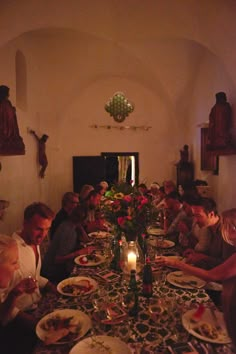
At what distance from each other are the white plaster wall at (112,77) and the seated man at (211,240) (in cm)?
133

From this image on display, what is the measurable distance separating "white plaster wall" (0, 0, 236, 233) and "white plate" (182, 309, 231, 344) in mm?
2510

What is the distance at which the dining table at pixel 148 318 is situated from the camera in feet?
4.62

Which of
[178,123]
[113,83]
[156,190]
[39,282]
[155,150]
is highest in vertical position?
→ [113,83]

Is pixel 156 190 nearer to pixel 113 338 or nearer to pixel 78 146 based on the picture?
pixel 78 146

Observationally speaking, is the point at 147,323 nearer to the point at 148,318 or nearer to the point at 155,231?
the point at 148,318

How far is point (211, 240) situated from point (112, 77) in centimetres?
565

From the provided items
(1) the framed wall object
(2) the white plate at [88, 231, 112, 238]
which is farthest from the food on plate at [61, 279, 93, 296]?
(1) the framed wall object

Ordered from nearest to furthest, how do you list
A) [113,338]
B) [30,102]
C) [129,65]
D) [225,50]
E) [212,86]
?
[113,338] → [225,50] → [212,86] → [30,102] → [129,65]

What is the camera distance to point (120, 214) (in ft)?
8.06

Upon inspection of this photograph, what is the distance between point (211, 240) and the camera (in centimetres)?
275

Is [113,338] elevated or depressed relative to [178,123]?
depressed

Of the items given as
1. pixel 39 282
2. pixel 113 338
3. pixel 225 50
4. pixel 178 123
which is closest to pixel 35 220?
pixel 39 282

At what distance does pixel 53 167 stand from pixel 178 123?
11.6ft

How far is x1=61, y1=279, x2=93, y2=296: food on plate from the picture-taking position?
6.58 ft
